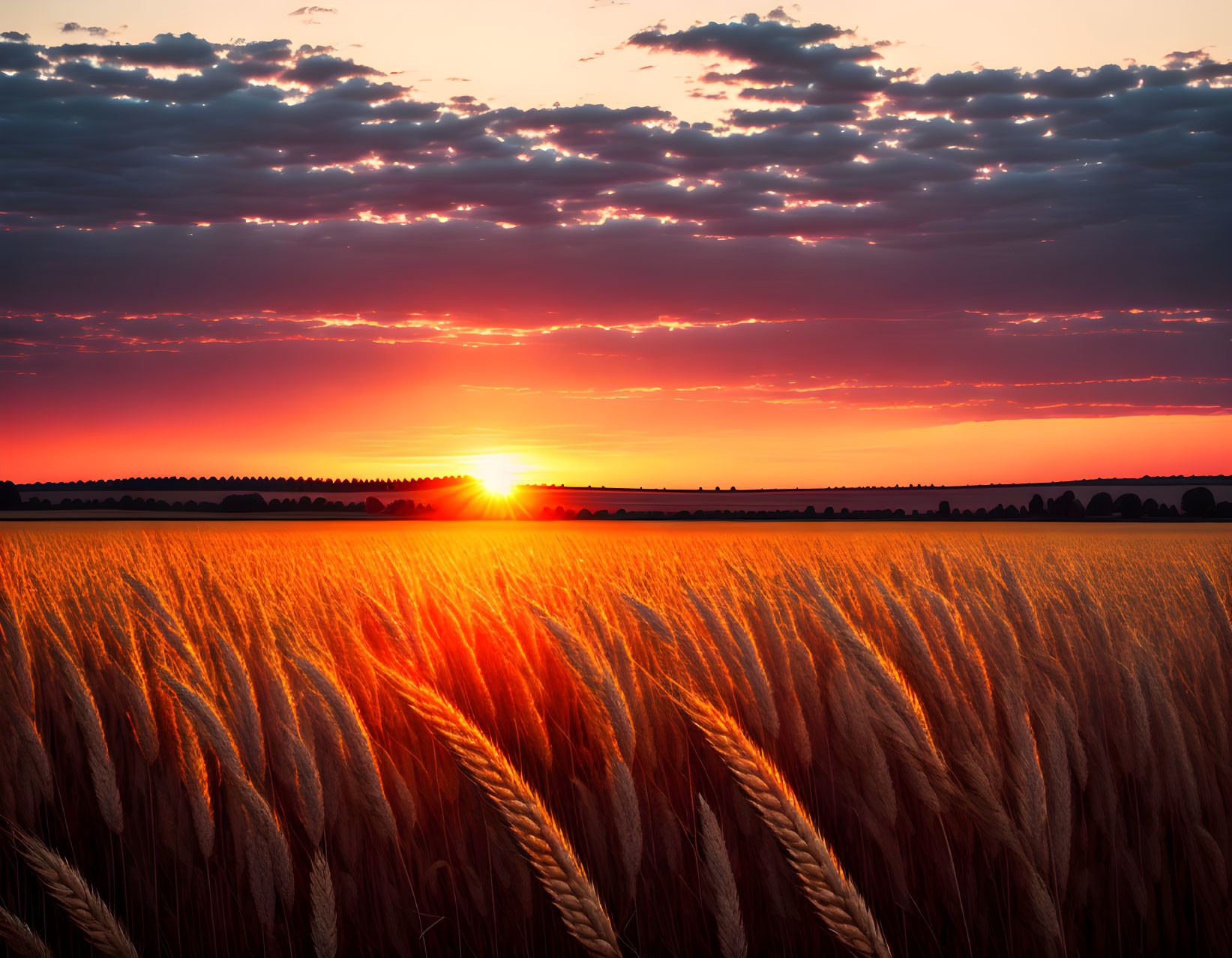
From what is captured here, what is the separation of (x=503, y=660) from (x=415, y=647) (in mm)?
269

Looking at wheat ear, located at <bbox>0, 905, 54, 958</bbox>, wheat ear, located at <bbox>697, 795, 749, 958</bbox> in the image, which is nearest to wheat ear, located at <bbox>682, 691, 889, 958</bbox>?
wheat ear, located at <bbox>697, 795, 749, 958</bbox>

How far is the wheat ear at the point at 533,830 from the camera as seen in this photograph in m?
1.06

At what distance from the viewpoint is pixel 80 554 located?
8.87m

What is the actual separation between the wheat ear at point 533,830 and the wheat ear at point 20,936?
2.32 feet

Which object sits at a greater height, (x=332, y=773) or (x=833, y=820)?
(x=332, y=773)

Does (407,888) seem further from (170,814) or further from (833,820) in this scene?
(833,820)

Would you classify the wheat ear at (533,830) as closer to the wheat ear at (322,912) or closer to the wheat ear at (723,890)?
the wheat ear at (723,890)

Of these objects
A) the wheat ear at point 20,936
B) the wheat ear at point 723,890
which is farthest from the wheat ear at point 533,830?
the wheat ear at point 20,936

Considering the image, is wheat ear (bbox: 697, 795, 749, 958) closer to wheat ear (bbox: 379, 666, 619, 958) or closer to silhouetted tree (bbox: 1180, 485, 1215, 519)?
wheat ear (bbox: 379, 666, 619, 958)

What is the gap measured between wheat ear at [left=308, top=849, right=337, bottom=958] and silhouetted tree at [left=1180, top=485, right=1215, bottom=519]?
62.5m

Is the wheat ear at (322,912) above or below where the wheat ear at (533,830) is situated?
below

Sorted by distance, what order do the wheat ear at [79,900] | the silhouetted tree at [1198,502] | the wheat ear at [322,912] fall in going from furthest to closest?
the silhouetted tree at [1198,502], the wheat ear at [322,912], the wheat ear at [79,900]

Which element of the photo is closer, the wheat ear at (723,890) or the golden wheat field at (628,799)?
the wheat ear at (723,890)

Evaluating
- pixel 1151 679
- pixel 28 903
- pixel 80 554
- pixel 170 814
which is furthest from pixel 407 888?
pixel 80 554
